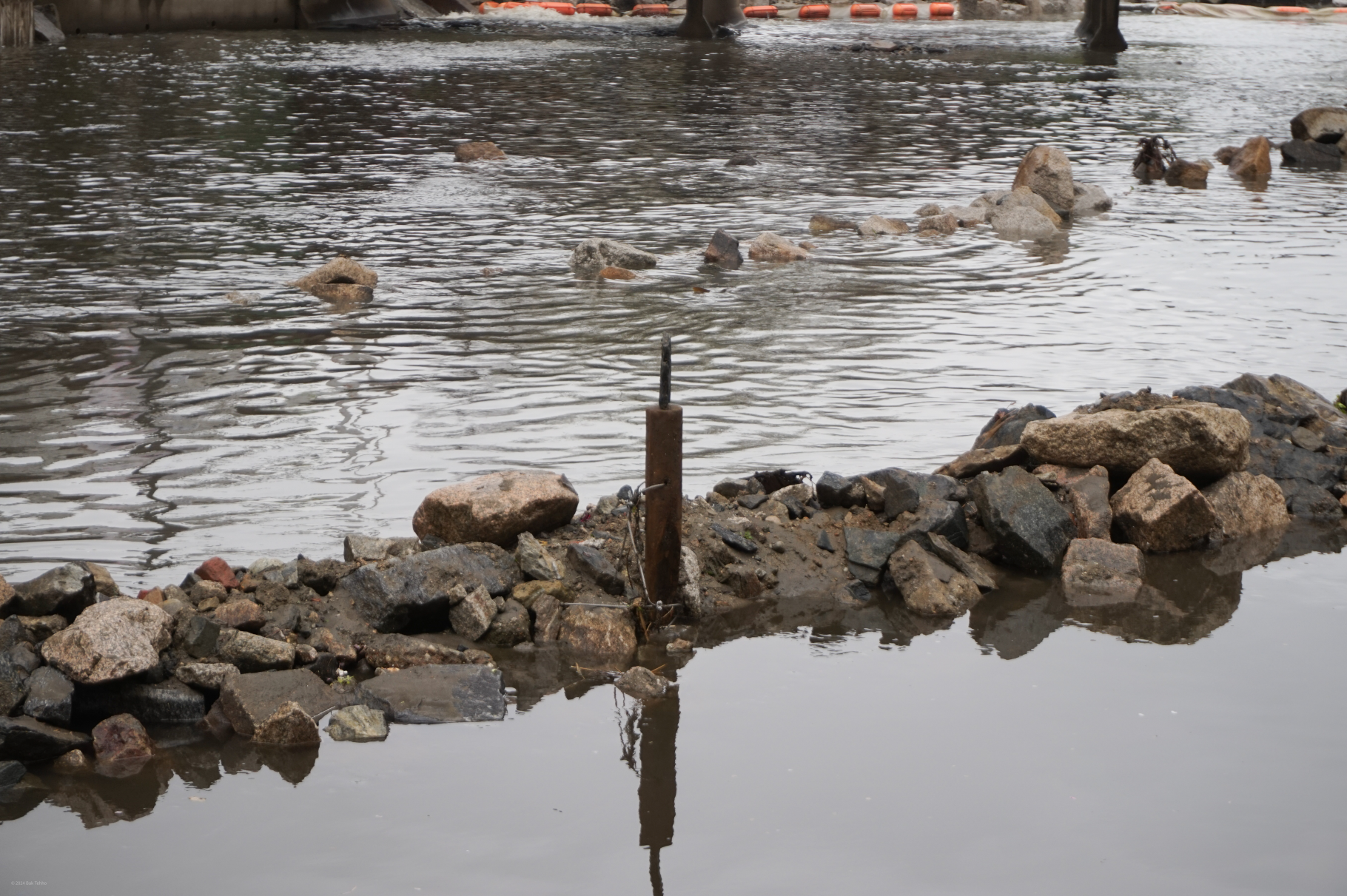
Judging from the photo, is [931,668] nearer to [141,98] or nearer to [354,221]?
[354,221]

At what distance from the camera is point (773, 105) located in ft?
97.2

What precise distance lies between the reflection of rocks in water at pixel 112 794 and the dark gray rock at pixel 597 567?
7.49 ft

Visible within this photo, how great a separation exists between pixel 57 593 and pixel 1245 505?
664cm

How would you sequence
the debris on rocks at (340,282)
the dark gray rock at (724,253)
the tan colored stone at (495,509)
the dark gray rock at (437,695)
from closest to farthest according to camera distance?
the dark gray rock at (437,695) → the tan colored stone at (495,509) → the debris on rocks at (340,282) → the dark gray rock at (724,253)

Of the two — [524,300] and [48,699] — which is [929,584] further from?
[524,300]

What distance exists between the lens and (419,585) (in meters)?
6.33

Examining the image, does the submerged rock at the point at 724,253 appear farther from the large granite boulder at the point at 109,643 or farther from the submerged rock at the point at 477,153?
the large granite boulder at the point at 109,643

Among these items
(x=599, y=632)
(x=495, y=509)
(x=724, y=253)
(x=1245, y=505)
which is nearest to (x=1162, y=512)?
(x=1245, y=505)

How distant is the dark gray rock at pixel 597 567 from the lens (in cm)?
667

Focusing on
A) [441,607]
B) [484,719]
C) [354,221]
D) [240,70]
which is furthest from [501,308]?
[240,70]

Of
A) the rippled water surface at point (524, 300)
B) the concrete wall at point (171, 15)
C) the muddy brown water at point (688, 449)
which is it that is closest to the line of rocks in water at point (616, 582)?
the muddy brown water at point (688, 449)

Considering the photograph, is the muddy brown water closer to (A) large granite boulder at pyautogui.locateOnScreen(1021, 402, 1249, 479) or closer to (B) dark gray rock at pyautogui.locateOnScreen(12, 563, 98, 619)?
(A) large granite boulder at pyautogui.locateOnScreen(1021, 402, 1249, 479)

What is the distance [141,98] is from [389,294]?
17.7m

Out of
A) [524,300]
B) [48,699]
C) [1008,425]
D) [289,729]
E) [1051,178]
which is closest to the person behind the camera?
[48,699]
